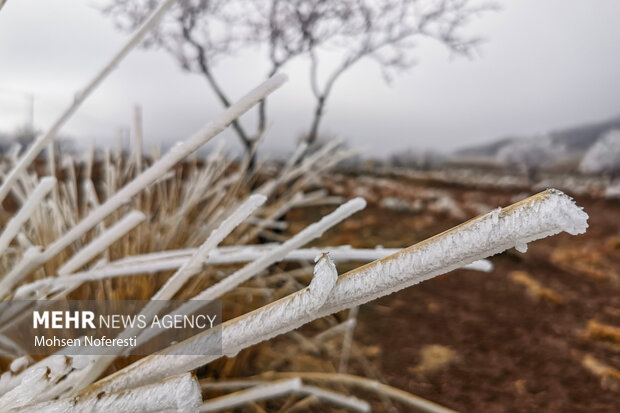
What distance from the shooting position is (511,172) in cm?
1441

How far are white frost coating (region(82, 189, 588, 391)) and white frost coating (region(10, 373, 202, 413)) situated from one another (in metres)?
0.03

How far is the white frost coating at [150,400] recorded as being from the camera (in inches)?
6.5

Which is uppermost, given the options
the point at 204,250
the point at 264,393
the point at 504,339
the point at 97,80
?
the point at 97,80

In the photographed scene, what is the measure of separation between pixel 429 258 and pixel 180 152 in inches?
5.9

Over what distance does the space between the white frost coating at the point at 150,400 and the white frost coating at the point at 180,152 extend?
0.11 metres

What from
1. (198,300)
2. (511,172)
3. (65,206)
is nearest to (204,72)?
(65,206)

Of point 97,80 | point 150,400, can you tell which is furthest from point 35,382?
point 97,80

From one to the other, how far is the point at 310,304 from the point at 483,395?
51 centimetres

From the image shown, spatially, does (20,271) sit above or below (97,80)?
below

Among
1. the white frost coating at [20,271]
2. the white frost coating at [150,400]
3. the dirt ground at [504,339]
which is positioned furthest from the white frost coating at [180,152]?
the dirt ground at [504,339]

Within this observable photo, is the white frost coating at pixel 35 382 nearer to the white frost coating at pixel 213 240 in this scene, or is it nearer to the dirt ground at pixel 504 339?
the white frost coating at pixel 213 240

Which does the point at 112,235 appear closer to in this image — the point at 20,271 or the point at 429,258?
the point at 20,271

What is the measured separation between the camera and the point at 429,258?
0.54 feet

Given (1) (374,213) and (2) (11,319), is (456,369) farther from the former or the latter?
(1) (374,213)
